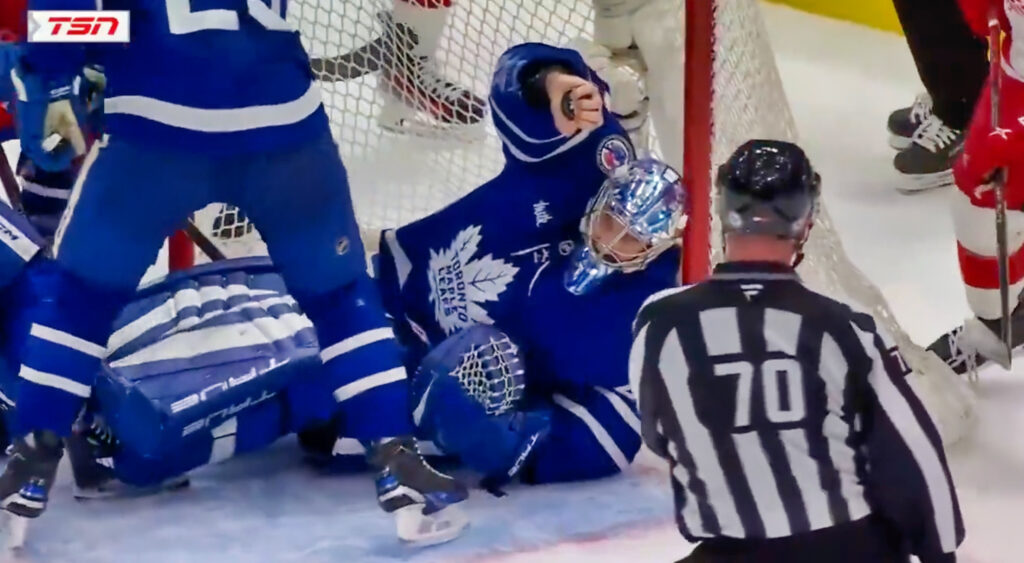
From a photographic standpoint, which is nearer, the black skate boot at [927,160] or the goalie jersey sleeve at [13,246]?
the goalie jersey sleeve at [13,246]

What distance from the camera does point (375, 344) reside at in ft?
5.88

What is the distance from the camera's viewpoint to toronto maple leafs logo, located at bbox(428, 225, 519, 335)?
2.02 m

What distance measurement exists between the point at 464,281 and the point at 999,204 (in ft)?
2.37

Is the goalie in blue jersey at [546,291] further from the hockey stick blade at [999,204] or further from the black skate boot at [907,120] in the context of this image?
the black skate boot at [907,120]

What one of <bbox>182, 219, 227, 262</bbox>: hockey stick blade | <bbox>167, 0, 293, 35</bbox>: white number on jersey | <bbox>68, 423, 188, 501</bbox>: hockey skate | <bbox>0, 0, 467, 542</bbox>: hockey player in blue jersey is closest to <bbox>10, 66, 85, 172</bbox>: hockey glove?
<bbox>0, 0, 467, 542</bbox>: hockey player in blue jersey

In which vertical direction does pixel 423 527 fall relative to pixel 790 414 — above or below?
below

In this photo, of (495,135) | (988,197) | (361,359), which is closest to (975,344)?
(988,197)

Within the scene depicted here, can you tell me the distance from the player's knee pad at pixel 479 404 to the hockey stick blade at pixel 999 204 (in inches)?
26.2

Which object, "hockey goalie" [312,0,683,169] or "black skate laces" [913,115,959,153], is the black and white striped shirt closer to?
"hockey goalie" [312,0,683,169]

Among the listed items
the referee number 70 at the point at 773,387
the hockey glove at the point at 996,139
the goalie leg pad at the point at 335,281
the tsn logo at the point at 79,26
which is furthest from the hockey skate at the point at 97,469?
the hockey glove at the point at 996,139

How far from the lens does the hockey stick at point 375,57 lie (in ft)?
8.39

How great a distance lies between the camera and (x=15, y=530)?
175cm

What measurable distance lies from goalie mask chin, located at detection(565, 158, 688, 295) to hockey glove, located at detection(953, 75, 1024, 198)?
417 mm

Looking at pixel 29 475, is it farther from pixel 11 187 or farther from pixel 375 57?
pixel 375 57
